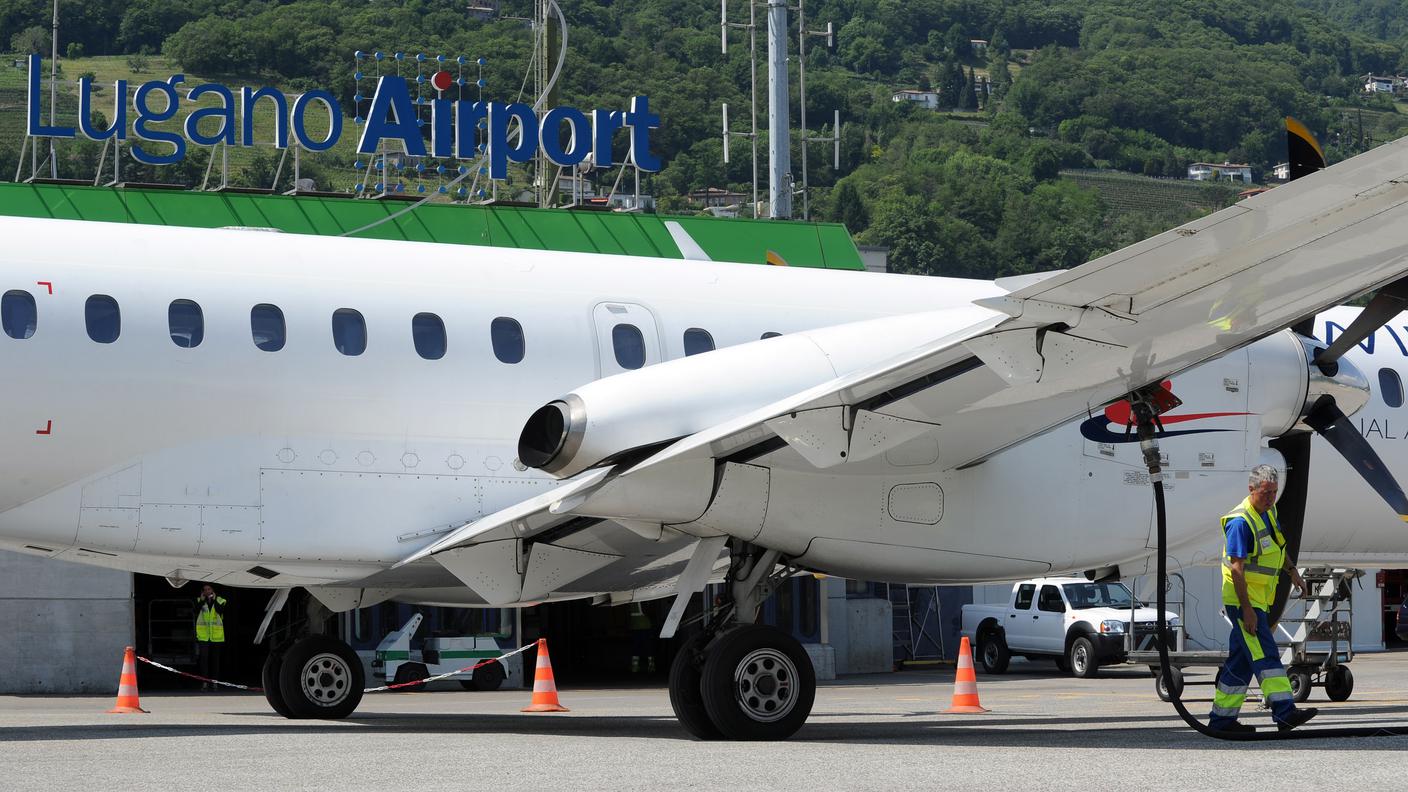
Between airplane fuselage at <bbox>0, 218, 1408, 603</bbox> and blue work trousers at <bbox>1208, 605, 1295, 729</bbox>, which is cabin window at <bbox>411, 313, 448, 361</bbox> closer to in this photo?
airplane fuselage at <bbox>0, 218, 1408, 603</bbox>

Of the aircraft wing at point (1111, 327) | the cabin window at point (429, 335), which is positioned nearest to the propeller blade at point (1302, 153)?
the aircraft wing at point (1111, 327)

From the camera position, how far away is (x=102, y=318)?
12625 mm

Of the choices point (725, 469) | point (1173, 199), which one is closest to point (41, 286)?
point (725, 469)

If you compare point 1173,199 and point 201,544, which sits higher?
point 1173,199

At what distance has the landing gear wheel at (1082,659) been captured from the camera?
30531 millimetres

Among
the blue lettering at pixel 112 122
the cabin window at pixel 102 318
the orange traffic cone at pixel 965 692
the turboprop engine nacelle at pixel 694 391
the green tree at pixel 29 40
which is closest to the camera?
the turboprop engine nacelle at pixel 694 391

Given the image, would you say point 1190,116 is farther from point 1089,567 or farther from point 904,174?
point 1089,567

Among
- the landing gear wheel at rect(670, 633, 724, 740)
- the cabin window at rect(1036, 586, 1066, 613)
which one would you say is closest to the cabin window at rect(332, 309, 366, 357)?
the landing gear wheel at rect(670, 633, 724, 740)

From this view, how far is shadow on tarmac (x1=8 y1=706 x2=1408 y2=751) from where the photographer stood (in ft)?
39.2

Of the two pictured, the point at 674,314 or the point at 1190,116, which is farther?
the point at 1190,116

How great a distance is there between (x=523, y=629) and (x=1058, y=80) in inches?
5261

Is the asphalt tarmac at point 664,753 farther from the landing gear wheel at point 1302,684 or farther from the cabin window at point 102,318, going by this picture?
the cabin window at point 102,318

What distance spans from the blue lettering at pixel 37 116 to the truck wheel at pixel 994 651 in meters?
19.8

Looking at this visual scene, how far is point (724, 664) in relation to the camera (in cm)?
1164
